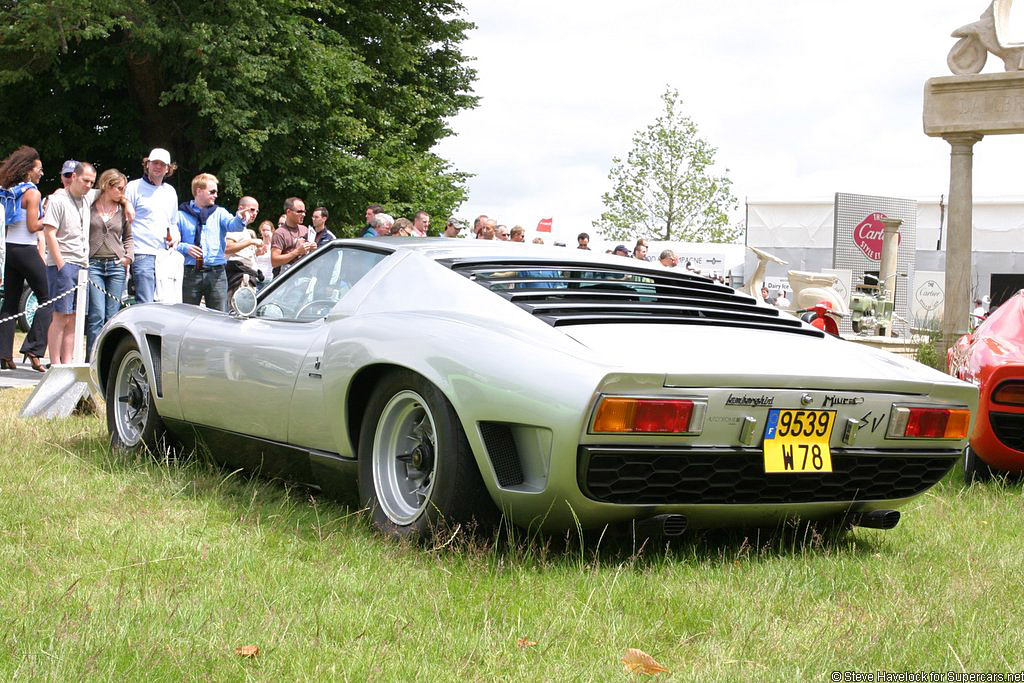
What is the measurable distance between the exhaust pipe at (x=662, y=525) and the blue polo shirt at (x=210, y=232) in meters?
6.88

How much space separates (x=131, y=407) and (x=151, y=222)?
160 inches

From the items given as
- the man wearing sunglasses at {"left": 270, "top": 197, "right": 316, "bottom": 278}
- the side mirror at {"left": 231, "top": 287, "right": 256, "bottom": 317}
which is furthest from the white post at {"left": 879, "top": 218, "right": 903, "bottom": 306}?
the side mirror at {"left": 231, "top": 287, "right": 256, "bottom": 317}

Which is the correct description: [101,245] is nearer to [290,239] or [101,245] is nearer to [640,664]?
[290,239]

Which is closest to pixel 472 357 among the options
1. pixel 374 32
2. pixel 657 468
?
pixel 657 468

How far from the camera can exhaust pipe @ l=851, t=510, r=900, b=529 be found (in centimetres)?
394

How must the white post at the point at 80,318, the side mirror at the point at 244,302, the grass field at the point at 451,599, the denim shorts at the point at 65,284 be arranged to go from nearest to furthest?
the grass field at the point at 451,599 < the side mirror at the point at 244,302 < the white post at the point at 80,318 < the denim shorts at the point at 65,284

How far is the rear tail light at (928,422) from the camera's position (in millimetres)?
Answer: 3682

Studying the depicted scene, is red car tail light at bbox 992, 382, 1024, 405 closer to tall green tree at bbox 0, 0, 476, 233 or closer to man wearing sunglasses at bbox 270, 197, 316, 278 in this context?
man wearing sunglasses at bbox 270, 197, 316, 278

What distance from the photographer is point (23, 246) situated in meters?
9.22

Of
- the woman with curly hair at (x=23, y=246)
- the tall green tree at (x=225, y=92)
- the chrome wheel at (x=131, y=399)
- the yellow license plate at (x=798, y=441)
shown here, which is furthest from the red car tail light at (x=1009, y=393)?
the tall green tree at (x=225, y=92)

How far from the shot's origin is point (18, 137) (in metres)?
20.1

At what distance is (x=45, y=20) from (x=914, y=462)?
17.0 meters

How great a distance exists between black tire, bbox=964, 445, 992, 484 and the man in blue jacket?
6.31 m

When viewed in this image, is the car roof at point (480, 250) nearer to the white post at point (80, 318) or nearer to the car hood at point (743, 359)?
the car hood at point (743, 359)
